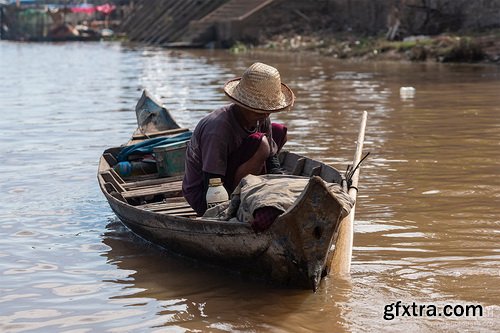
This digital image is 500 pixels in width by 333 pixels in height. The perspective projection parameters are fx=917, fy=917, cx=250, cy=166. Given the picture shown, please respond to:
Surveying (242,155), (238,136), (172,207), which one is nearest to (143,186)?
(172,207)

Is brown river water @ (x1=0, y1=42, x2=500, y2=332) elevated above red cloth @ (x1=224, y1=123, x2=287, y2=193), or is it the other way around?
red cloth @ (x1=224, y1=123, x2=287, y2=193)

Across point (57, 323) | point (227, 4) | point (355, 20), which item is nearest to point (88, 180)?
point (57, 323)

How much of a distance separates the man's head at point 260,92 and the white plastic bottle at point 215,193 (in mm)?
507

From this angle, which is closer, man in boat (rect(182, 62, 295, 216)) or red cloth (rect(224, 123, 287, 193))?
man in boat (rect(182, 62, 295, 216))

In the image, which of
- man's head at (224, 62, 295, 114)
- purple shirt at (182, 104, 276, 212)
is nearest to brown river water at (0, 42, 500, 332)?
purple shirt at (182, 104, 276, 212)

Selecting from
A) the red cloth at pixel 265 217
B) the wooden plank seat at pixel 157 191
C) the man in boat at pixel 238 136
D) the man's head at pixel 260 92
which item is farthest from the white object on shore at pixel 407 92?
the red cloth at pixel 265 217

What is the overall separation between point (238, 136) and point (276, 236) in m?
0.88

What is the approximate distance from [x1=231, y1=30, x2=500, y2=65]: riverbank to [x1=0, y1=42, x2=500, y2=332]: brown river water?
4262mm

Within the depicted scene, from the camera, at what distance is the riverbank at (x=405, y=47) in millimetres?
18734

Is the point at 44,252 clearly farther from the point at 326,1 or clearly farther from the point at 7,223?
the point at 326,1

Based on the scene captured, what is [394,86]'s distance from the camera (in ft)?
51.5

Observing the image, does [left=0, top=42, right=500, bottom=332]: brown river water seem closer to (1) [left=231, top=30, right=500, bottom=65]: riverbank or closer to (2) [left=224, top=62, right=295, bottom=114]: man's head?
(2) [left=224, top=62, right=295, bottom=114]: man's head

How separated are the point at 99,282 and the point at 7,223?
6.09 feet

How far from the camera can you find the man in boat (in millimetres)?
5410
